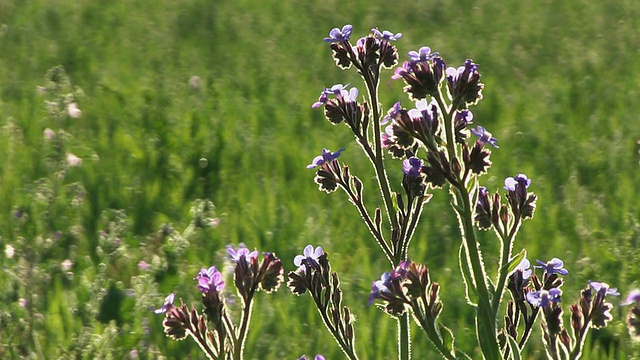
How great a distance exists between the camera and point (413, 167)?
204cm

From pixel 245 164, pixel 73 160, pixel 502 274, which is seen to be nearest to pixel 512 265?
pixel 502 274

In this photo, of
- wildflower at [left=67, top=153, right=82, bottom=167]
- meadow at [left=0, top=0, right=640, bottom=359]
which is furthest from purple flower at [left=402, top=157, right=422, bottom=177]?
wildflower at [left=67, top=153, right=82, bottom=167]

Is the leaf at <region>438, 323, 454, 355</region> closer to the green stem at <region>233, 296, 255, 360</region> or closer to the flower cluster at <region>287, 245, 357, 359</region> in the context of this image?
the flower cluster at <region>287, 245, 357, 359</region>

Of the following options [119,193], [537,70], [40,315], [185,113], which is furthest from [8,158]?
[537,70]

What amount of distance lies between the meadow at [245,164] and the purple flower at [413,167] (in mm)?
1092

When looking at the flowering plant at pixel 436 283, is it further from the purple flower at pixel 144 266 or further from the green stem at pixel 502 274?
the purple flower at pixel 144 266

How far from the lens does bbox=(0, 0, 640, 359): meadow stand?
133 inches

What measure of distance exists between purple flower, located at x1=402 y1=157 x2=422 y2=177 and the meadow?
1.09 meters

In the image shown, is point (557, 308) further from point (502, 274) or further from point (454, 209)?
point (454, 209)

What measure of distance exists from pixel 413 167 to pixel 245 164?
310 cm

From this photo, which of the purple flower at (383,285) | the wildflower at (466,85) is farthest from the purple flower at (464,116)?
the purple flower at (383,285)

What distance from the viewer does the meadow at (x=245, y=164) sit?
3.37m

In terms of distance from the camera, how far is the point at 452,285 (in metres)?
3.74

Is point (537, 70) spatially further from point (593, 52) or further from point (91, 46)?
point (91, 46)
